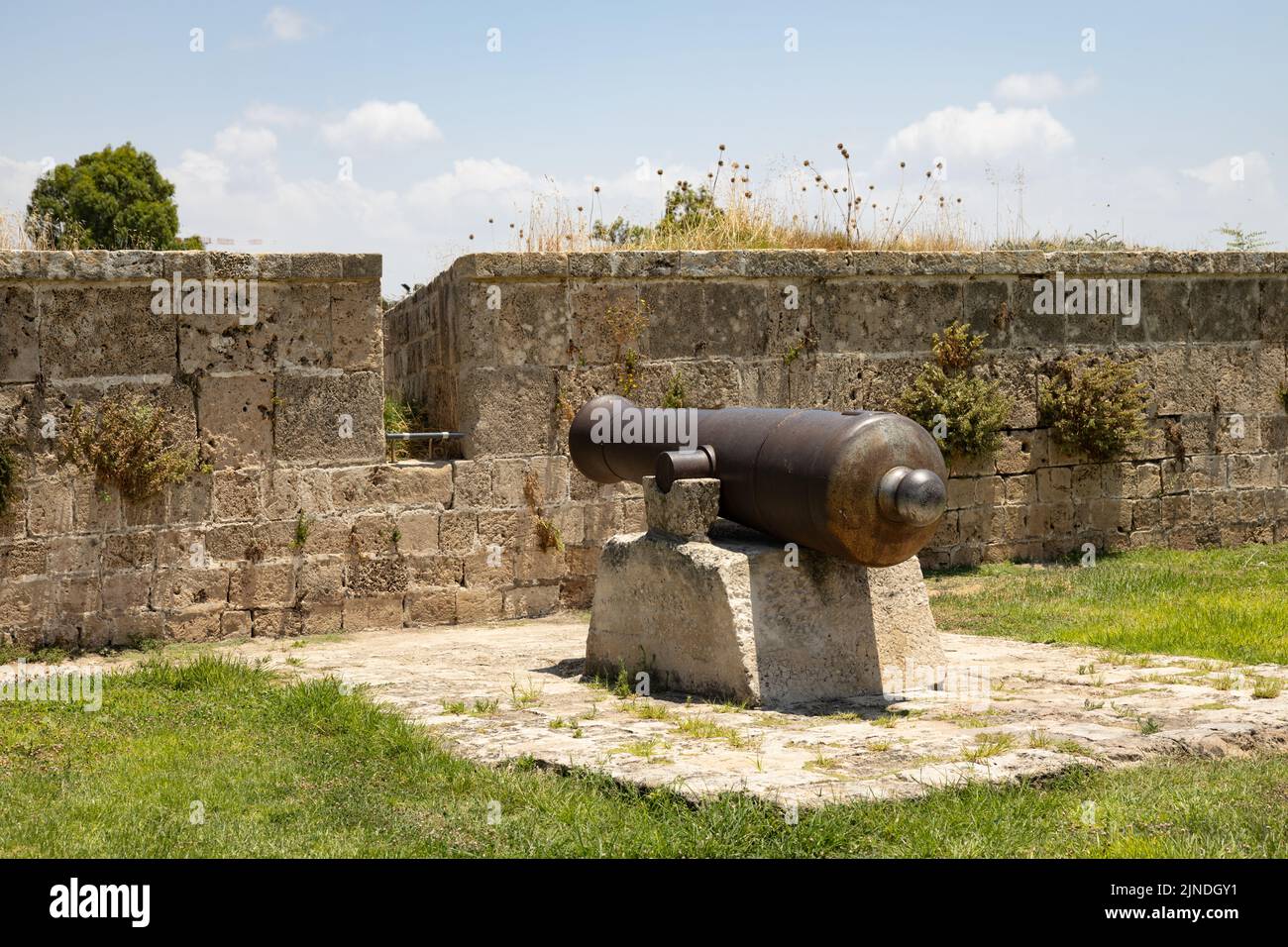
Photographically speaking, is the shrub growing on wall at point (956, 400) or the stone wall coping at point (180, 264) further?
the shrub growing on wall at point (956, 400)

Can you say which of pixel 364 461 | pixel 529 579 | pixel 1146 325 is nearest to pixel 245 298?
pixel 364 461

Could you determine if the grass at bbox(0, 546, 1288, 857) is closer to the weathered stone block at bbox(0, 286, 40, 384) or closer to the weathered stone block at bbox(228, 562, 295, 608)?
the weathered stone block at bbox(228, 562, 295, 608)

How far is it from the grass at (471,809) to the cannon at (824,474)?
1.30m

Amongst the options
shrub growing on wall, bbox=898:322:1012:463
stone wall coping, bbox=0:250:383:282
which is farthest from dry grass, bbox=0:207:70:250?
shrub growing on wall, bbox=898:322:1012:463

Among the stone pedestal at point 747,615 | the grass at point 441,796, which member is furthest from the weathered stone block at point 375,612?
the stone pedestal at point 747,615

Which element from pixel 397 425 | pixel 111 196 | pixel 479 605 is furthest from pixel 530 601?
pixel 111 196

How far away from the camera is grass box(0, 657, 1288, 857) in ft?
13.3

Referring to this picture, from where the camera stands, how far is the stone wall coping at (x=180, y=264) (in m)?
8.41

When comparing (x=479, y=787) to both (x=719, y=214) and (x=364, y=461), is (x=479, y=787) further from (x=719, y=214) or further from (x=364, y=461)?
(x=719, y=214)

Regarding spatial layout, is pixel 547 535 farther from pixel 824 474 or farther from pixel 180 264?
pixel 824 474

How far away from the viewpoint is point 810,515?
5.90 m

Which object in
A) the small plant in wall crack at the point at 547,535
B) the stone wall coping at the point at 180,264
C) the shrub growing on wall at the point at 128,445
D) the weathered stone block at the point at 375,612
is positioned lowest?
the weathered stone block at the point at 375,612

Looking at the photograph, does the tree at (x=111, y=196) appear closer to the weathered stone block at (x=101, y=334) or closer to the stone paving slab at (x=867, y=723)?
the weathered stone block at (x=101, y=334)

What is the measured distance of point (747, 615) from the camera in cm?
613
